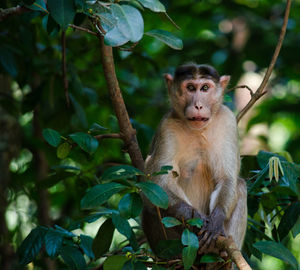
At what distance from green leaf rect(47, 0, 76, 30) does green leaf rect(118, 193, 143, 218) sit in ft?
4.18

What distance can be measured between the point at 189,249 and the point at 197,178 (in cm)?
226

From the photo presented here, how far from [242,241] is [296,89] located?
10.0 meters

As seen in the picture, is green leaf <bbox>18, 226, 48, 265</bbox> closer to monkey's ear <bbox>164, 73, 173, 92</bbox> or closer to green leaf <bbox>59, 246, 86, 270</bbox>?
green leaf <bbox>59, 246, 86, 270</bbox>

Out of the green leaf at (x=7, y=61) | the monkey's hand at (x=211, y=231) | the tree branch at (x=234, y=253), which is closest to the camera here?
the tree branch at (x=234, y=253)

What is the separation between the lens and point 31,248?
4.04 m

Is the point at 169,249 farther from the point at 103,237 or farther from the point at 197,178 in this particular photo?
the point at 197,178

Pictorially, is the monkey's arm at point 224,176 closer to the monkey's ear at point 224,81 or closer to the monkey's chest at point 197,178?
the monkey's chest at point 197,178

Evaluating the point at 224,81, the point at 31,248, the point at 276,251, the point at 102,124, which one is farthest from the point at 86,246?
the point at 102,124

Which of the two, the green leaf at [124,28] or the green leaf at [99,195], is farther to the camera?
the green leaf at [99,195]

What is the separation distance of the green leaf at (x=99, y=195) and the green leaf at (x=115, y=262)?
52 cm

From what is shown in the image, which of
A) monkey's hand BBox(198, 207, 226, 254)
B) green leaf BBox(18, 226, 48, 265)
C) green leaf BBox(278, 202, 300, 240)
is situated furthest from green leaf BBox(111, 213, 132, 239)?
green leaf BBox(278, 202, 300, 240)

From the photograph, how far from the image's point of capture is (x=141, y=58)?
6.70 m

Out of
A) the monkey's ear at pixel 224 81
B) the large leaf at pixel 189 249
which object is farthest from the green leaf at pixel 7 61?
the large leaf at pixel 189 249

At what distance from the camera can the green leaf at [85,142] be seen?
4.23 m
